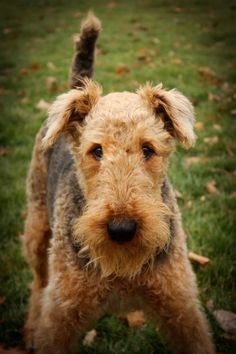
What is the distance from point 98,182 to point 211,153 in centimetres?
287

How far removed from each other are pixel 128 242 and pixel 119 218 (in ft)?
0.41

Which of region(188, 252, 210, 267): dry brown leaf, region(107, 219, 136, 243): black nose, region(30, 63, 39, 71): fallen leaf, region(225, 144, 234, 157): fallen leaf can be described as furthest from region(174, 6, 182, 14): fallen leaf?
region(107, 219, 136, 243): black nose

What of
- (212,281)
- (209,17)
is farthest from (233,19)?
(212,281)

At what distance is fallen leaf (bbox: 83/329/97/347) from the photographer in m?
2.78

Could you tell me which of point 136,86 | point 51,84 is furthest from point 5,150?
point 136,86

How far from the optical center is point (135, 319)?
2.93m

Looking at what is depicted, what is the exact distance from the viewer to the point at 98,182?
2076 mm

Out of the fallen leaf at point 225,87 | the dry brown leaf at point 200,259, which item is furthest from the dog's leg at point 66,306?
the fallen leaf at point 225,87

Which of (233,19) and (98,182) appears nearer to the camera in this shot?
(98,182)

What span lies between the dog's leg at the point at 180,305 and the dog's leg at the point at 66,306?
0.99 ft

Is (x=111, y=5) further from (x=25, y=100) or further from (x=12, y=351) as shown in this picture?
(x=12, y=351)

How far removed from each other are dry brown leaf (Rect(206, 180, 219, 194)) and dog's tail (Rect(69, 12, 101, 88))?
1589 millimetres

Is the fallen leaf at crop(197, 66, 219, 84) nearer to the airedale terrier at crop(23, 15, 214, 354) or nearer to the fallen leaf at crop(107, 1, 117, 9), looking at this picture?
the airedale terrier at crop(23, 15, 214, 354)

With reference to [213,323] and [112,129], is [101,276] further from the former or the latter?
[213,323]
